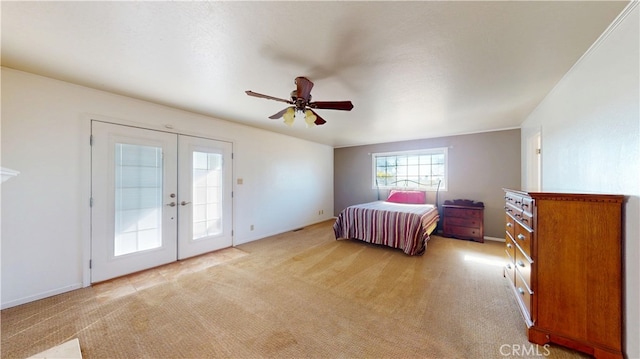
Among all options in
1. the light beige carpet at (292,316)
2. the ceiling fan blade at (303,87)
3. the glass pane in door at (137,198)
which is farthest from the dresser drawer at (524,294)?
the glass pane in door at (137,198)

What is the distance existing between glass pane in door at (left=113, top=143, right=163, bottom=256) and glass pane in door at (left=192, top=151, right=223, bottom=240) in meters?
0.50

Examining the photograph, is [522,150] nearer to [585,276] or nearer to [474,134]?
[474,134]

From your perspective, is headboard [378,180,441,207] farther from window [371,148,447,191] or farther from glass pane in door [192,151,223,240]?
glass pane in door [192,151,223,240]

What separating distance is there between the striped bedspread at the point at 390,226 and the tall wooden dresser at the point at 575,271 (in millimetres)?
1764

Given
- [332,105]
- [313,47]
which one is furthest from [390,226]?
[313,47]

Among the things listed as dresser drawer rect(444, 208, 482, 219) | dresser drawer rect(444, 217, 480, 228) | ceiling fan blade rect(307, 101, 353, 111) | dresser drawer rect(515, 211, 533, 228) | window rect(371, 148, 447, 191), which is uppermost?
ceiling fan blade rect(307, 101, 353, 111)

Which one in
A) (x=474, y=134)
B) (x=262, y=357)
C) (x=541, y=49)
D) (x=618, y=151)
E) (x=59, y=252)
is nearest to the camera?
(x=618, y=151)

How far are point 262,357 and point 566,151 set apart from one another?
131 inches

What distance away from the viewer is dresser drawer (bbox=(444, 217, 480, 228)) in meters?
4.27

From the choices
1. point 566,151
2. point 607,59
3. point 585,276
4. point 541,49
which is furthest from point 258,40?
point 566,151

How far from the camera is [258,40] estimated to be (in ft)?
5.33

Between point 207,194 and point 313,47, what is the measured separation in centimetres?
300

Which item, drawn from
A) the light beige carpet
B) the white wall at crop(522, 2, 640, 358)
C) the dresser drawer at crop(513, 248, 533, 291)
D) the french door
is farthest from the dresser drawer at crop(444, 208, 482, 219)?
the french door

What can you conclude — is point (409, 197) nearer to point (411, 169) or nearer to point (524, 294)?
point (411, 169)
